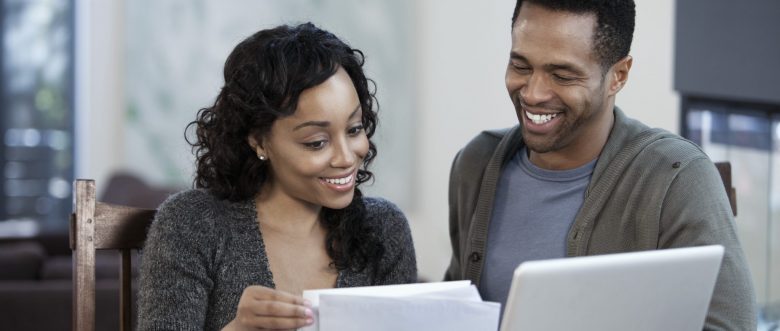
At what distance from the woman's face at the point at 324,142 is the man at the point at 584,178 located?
0.99 ft

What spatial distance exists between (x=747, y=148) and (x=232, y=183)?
2255 millimetres

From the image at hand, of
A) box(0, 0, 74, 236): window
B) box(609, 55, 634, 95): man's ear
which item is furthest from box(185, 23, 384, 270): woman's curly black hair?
box(0, 0, 74, 236): window

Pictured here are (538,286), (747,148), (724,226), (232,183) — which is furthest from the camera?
(747,148)

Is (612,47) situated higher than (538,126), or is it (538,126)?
(612,47)

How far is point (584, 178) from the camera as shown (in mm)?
2039

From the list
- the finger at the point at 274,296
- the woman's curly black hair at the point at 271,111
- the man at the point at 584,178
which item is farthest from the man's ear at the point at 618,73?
the finger at the point at 274,296

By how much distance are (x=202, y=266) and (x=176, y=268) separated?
0.17 ft

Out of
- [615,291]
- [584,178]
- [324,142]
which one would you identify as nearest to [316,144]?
[324,142]

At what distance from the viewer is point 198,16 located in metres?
6.48

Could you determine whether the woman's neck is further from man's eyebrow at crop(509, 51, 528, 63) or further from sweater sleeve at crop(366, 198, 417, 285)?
man's eyebrow at crop(509, 51, 528, 63)

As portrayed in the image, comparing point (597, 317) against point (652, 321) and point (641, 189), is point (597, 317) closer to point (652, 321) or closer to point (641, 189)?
point (652, 321)

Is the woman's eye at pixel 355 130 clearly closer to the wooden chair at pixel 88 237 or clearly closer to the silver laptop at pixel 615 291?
the wooden chair at pixel 88 237

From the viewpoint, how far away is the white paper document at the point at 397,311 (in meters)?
1.54

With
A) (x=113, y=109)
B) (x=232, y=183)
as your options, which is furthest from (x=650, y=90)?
(x=113, y=109)
